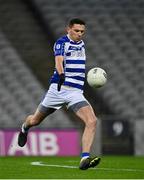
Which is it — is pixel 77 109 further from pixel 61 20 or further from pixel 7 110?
pixel 61 20

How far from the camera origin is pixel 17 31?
2180 cm

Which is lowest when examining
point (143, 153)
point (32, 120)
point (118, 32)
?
point (143, 153)

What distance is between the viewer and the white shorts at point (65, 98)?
9953 mm

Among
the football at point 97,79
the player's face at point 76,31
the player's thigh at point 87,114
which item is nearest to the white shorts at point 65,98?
the player's thigh at point 87,114

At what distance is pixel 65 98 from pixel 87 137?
2.21ft

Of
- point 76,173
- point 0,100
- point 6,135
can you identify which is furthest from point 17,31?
point 76,173

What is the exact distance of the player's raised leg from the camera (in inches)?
376

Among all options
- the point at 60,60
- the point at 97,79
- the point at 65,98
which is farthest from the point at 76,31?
the point at 65,98

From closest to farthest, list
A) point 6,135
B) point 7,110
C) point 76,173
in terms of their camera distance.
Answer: point 76,173
point 6,135
point 7,110

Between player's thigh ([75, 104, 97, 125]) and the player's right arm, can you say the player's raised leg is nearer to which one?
player's thigh ([75, 104, 97, 125])

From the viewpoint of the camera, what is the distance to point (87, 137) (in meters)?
9.71

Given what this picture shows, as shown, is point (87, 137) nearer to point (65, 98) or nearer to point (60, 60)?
point (65, 98)

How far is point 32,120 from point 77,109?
115 cm

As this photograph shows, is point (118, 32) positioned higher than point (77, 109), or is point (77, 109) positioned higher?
point (118, 32)
